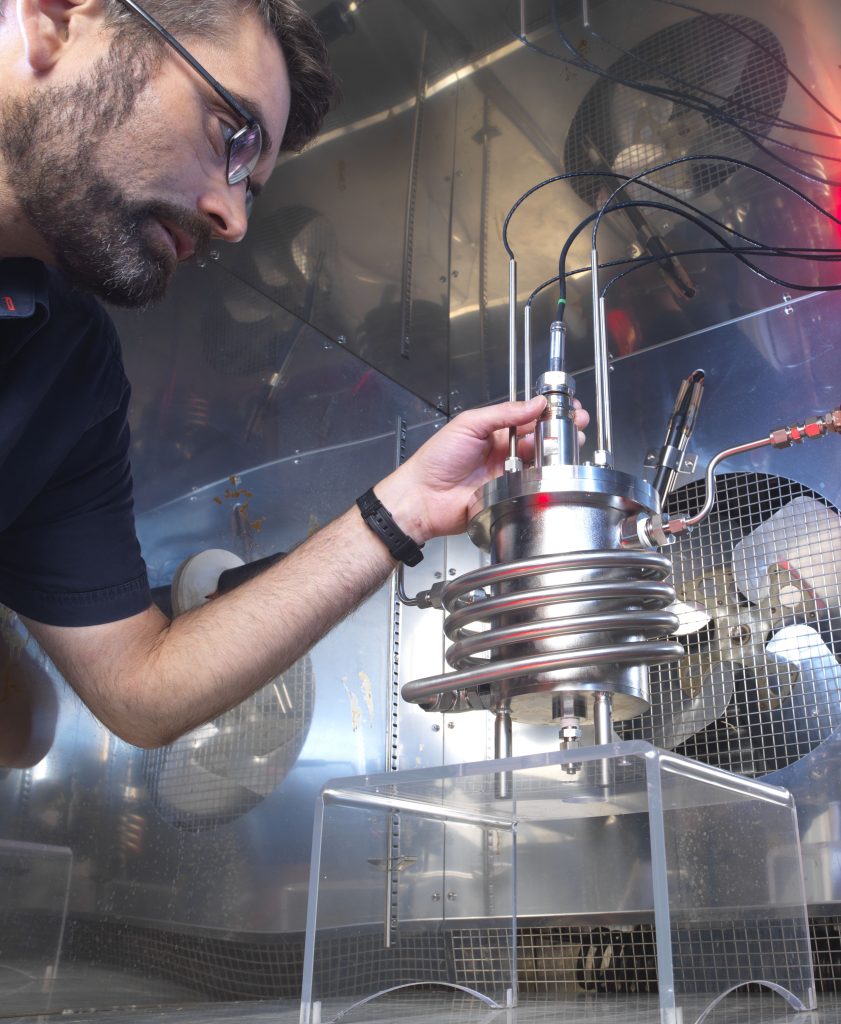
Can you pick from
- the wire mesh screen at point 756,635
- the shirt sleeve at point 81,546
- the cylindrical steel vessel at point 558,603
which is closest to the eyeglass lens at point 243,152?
the shirt sleeve at point 81,546

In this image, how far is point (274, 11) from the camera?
1.25m

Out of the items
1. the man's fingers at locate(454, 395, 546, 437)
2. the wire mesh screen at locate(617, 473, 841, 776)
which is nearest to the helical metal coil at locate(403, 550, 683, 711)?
the man's fingers at locate(454, 395, 546, 437)

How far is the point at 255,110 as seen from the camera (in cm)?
117

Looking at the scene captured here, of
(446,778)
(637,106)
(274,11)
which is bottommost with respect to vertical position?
(446,778)

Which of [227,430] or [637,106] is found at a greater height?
[637,106]

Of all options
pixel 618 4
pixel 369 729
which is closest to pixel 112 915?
pixel 369 729

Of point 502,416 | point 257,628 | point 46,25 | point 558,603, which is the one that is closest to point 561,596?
point 558,603

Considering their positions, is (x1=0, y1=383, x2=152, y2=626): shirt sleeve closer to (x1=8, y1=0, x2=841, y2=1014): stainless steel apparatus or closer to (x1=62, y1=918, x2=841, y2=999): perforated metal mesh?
(x1=8, y1=0, x2=841, y2=1014): stainless steel apparatus

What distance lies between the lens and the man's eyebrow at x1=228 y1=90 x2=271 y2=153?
45.6 inches

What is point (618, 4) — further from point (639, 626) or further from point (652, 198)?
point (639, 626)

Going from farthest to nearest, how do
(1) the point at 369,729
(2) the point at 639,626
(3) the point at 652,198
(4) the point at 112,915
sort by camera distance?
(1) the point at 369,729 → (3) the point at 652,198 → (4) the point at 112,915 → (2) the point at 639,626

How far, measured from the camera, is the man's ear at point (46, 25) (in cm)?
106

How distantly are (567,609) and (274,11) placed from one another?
A: 0.82 meters

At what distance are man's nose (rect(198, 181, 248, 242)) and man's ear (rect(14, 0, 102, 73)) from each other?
0.69 feet
